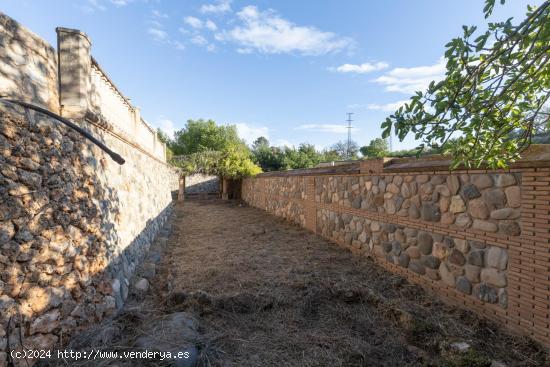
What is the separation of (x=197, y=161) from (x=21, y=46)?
18196 mm

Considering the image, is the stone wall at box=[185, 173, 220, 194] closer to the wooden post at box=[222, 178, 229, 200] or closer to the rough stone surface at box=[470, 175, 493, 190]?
the wooden post at box=[222, 178, 229, 200]

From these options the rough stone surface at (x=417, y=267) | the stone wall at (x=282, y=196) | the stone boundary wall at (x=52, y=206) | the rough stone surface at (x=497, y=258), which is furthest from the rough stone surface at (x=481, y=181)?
the stone wall at (x=282, y=196)

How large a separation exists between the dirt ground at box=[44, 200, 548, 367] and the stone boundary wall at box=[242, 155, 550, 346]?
257 millimetres

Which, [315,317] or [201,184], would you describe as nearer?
[315,317]

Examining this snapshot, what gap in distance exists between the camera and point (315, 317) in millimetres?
3379

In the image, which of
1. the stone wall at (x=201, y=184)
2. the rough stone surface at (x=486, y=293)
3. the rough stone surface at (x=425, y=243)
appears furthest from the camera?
the stone wall at (x=201, y=184)

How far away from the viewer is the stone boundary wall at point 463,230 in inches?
104

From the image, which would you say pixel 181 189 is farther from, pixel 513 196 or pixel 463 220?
pixel 513 196

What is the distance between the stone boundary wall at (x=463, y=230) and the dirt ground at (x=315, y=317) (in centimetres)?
26

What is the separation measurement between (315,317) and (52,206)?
3170 millimetres

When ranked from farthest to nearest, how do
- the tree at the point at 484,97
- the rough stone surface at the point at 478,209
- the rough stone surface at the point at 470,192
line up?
the rough stone surface at the point at 470,192 < the rough stone surface at the point at 478,209 < the tree at the point at 484,97

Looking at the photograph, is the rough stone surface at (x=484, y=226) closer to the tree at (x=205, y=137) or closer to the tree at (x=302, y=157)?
the tree at (x=302, y=157)

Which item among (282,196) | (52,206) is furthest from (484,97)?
(282,196)

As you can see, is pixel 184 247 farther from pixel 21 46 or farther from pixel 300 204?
pixel 21 46
